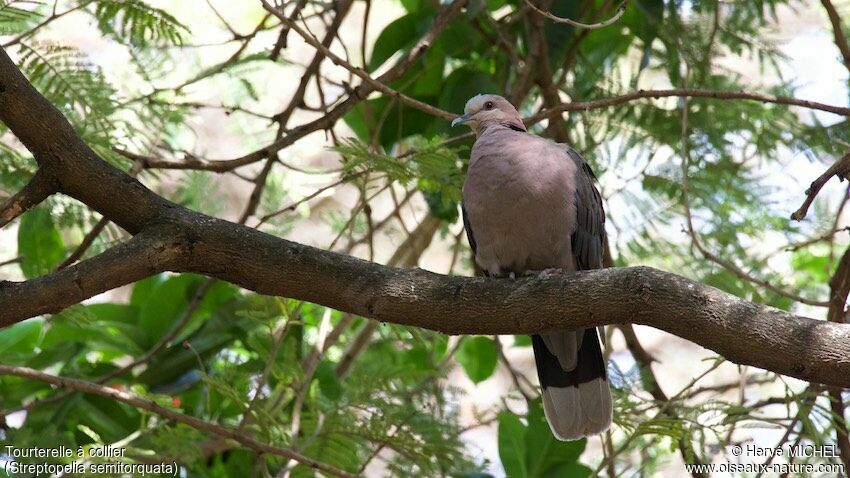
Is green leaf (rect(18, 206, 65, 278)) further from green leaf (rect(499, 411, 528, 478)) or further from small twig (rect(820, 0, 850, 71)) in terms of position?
small twig (rect(820, 0, 850, 71))

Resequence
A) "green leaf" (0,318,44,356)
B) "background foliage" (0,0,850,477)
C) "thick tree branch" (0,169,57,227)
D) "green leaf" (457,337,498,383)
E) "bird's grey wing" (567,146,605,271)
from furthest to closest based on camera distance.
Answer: "green leaf" (457,337,498,383) → "green leaf" (0,318,44,356) → "background foliage" (0,0,850,477) → "bird's grey wing" (567,146,605,271) → "thick tree branch" (0,169,57,227)

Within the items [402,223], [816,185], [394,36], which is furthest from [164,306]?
[816,185]

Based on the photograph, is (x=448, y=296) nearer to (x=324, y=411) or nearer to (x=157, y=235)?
(x=157, y=235)

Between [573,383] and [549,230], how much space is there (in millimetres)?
594

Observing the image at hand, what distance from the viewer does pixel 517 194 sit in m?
3.22

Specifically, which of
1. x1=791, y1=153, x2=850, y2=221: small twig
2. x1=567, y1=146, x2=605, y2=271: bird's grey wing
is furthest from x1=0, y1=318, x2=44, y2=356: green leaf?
x1=791, y1=153, x2=850, y2=221: small twig

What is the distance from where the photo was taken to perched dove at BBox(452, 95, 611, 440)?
3.25 metres

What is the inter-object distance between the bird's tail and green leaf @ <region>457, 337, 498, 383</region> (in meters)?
1.56

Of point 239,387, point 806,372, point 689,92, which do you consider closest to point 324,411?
point 239,387

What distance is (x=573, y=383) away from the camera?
134 inches

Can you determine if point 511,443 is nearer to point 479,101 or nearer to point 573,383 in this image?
point 573,383

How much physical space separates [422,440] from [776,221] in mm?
2322

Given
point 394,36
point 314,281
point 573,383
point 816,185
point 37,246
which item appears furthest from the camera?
point 394,36

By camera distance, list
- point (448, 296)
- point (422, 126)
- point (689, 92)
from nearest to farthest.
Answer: point (448, 296) → point (689, 92) → point (422, 126)
